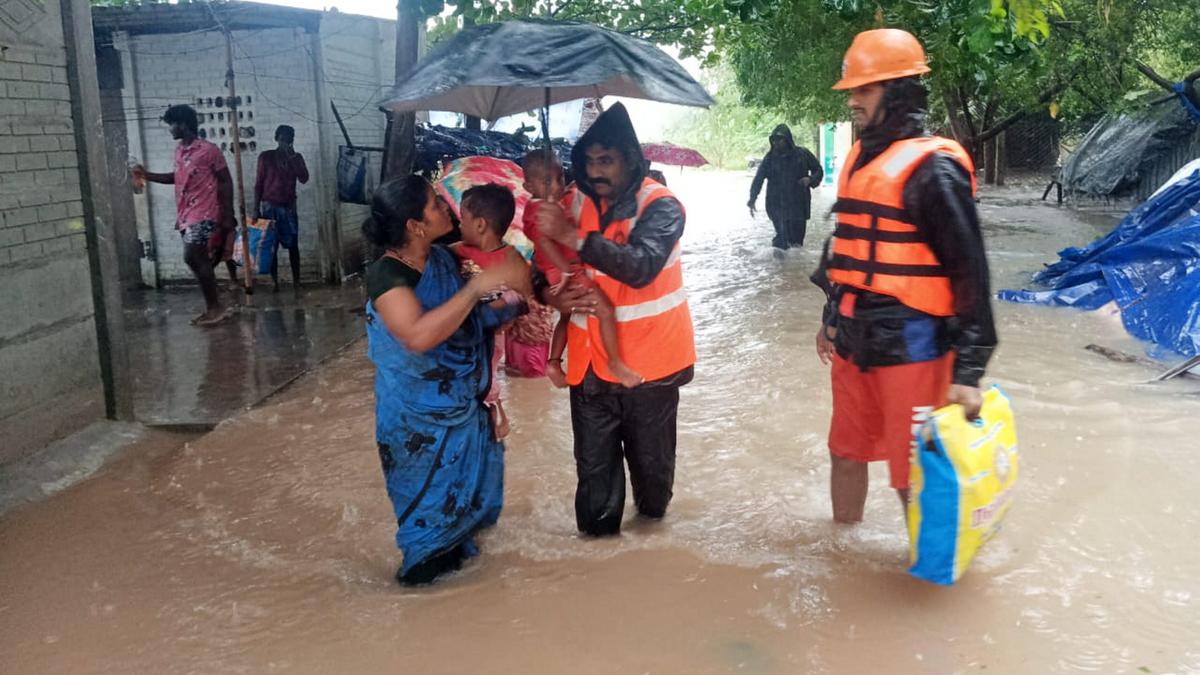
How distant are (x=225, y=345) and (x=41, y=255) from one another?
9.79 ft

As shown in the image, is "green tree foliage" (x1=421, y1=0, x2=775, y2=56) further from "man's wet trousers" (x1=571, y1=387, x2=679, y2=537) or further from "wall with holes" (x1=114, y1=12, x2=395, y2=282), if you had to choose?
"man's wet trousers" (x1=571, y1=387, x2=679, y2=537)

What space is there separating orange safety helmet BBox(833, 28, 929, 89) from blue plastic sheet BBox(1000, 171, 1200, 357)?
4.87 metres

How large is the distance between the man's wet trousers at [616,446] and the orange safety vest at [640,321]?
0.11 metres

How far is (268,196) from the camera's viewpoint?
978cm

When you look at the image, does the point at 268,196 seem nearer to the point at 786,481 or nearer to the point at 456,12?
the point at 456,12

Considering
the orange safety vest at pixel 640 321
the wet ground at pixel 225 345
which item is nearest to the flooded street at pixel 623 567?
the wet ground at pixel 225 345

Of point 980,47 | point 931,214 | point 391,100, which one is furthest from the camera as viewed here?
point 980,47

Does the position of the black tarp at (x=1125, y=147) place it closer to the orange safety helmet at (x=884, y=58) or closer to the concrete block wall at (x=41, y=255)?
the orange safety helmet at (x=884, y=58)

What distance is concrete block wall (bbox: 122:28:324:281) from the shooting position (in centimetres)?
1014

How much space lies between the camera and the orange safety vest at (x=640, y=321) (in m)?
3.35

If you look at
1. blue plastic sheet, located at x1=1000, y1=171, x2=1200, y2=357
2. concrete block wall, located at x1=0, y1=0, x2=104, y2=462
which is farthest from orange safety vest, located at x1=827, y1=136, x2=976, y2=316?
blue plastic sheet, located at x1=1000, y1=171, x2=1200, y2=357

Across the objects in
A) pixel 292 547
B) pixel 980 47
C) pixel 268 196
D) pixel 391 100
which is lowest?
pixel 292 547

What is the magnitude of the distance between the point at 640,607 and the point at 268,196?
306 inches

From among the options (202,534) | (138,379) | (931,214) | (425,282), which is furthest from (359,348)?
(931,214)
